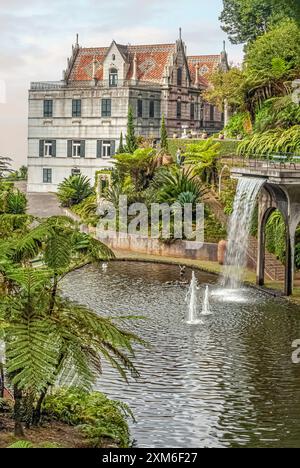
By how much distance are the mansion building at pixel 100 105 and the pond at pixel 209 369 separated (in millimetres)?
35450

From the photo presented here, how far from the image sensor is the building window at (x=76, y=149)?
71.4 metres

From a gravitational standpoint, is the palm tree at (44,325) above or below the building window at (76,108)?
below

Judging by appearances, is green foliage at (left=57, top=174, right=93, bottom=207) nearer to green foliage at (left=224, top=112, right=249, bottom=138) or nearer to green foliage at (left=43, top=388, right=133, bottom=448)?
green foliage at (left=224, top=112, right=249, bottom=138)

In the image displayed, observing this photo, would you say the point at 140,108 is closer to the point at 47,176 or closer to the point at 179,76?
the point at 179,76

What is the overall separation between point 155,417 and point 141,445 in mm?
2037

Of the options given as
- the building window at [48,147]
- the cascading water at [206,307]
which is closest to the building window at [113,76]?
the building window at [48,147]

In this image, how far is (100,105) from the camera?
7019 cm

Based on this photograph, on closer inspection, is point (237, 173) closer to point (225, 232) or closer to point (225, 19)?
point (225, 232)

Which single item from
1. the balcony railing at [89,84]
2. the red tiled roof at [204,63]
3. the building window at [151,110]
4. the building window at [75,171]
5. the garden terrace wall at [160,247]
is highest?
the red tiled roof at [204,63]

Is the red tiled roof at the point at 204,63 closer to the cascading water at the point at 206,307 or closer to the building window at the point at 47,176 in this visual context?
the building window at the point at 47,176

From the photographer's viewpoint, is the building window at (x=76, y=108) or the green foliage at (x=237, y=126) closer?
the green foliage at (x=237, y=126)

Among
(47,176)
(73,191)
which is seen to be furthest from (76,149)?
(73,191)

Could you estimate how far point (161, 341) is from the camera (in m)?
26.2
